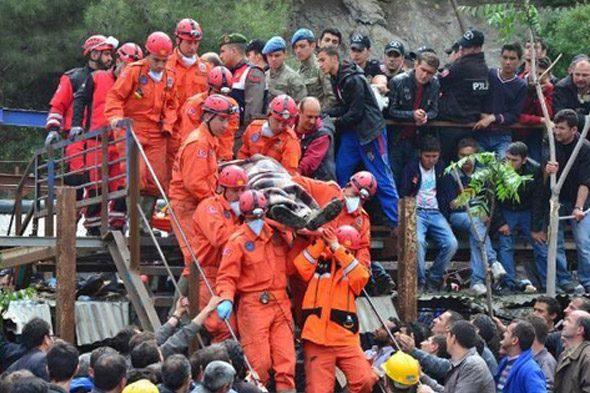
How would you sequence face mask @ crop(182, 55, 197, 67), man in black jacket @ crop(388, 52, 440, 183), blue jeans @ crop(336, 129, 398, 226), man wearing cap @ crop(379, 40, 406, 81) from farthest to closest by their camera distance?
1. man wearing cap @ crop(379, 40, 406, 81)
2. man in black jacket @ crop(388, 52, 440, 183)
3. blue jeans @ crop(336, 129, 398, 226)
4. face mask @ crop(182, 55, 197, 67)

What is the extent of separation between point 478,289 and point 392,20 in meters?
13.8

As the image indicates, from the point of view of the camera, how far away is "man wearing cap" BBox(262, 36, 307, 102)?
18594mm

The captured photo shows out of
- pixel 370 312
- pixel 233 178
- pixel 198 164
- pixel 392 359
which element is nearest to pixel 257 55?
pixel 198 164

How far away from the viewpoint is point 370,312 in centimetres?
1794

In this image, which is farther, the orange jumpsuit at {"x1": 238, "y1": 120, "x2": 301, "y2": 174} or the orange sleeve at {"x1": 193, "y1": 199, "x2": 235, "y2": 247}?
the orange jumpsuit at {"x1": 238, "y1": 120, "x2": 301, "y2": 174}

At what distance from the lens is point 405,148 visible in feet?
63.8

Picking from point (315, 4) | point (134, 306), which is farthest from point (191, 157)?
point (315, 4)

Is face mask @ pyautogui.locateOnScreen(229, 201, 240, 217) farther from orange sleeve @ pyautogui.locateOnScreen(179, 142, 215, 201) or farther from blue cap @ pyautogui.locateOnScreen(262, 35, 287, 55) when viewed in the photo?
blue cap @ pyautogui.locateOnScreen(262, 35, 287, 55)

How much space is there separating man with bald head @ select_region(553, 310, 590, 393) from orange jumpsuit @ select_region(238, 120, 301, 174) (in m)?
3.72

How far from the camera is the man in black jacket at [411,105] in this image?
19.1 m

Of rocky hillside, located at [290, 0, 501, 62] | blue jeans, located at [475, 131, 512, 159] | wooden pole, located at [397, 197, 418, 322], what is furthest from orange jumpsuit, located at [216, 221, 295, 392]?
rocky hillside, located at [290, 0, 501, 62]

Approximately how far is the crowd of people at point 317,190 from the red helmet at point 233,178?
2 centimetres

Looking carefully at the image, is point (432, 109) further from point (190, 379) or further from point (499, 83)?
point (190, 379)

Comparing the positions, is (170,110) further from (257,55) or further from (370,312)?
(370,312)
